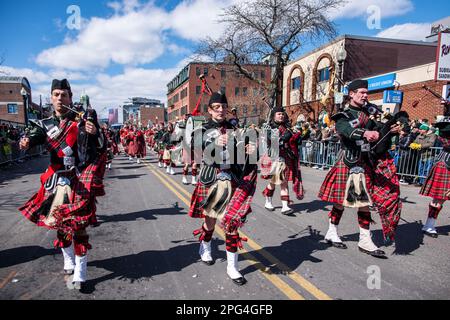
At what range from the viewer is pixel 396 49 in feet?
81.8

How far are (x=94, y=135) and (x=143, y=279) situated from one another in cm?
181

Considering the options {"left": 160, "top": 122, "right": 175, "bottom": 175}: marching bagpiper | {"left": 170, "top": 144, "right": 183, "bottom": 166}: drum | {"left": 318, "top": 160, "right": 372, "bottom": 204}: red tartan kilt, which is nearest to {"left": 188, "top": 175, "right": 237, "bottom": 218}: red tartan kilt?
{"left": 318, "top": 160, "right": 372, "bottom": 204}: red tartan kilt

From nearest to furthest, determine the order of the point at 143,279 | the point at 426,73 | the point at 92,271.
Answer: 1. the point at 143,279
2. the point at 92,271
3. the point at 426,73

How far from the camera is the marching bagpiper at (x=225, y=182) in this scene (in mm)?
A: 3328

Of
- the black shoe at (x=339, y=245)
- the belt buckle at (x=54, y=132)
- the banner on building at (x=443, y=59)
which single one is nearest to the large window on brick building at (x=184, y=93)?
the banner on building at (x=443, y=59)

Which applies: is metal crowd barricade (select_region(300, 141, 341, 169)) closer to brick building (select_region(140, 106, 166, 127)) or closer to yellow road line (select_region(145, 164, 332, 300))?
yellow road line (select_region(145, 164, 332, 300))

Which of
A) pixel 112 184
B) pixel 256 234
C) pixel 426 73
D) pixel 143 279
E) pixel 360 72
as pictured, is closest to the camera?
pixel 143 279

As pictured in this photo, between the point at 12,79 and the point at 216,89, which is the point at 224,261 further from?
the point at 216,89

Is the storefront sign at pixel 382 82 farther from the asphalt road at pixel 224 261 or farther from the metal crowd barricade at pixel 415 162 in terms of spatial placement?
the asphalt road at pixel 224 261

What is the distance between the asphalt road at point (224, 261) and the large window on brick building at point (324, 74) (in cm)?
1994

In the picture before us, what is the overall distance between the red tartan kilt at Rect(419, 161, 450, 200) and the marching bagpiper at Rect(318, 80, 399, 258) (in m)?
1.41

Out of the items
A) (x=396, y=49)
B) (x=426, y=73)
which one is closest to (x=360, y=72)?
(x=396, y=49)

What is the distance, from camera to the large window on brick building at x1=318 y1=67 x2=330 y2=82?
2436cm
